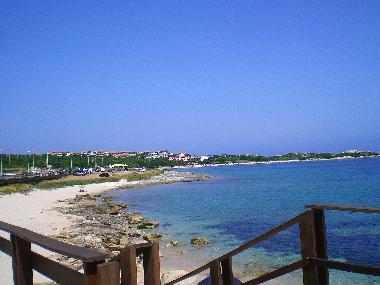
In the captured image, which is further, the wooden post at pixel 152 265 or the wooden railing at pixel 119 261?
the wooden post at pixel 152 265

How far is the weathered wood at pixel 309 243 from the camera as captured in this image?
3.91 metres

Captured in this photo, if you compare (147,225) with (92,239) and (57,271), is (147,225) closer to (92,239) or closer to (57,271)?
(92,239)

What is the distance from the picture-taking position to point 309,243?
3934 mm

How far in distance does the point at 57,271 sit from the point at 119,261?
1.42 ft

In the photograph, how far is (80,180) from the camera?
7888 centimetres

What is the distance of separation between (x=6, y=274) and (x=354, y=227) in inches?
886

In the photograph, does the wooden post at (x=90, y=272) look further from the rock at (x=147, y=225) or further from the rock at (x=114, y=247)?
the rock at (x=147, y=225)

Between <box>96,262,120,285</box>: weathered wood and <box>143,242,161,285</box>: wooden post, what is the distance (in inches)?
35.9

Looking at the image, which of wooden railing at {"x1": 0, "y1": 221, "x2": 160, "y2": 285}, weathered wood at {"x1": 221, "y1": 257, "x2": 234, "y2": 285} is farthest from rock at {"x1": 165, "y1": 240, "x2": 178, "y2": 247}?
wooden railing at {"x1": 0, "y1": 221, "x2": 160, "y2": 285}

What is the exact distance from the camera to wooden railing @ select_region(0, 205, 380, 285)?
83.6 inches

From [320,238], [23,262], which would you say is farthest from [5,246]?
[320,238]

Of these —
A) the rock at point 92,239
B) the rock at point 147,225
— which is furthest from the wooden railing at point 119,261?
the rock at point 147,225

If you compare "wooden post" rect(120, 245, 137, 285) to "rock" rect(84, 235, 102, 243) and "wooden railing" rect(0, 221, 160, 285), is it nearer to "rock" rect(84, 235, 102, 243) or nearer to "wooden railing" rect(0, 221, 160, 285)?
"wooden railing" rect(0, 221, 160, 285)

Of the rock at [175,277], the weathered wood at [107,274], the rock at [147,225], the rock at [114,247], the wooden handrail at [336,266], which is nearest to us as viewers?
the weathered wood at [107,274]
